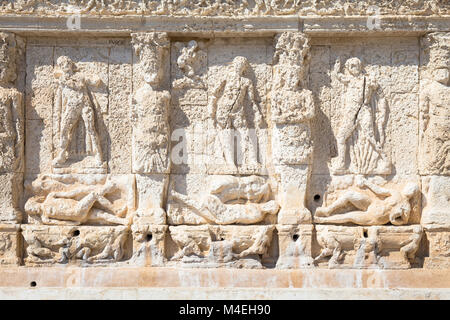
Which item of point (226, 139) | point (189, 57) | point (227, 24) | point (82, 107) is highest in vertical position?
point (227, 24)

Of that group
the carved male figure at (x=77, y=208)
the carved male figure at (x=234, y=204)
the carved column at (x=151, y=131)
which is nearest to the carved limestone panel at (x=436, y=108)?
the carved male figure at (x=234, y=204)

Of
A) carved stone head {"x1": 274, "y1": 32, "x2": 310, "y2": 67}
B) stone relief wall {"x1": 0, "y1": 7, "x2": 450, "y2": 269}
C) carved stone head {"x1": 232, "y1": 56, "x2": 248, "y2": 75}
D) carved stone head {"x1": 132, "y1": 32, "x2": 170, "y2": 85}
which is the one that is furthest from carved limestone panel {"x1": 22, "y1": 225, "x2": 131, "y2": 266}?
carved stone head {"x1": 274, "y1": 32, "x2": 310, "y2": 67}

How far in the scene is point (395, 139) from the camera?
25.1 feet

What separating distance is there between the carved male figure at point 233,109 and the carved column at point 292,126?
29 centimetres

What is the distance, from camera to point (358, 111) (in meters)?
7.59

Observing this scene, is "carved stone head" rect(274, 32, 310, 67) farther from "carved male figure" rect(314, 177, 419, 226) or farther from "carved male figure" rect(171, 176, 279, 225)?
"carved male figure" rect(314, 177, 419, 226)

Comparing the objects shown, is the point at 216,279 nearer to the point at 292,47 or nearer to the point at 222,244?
the point at 222,244

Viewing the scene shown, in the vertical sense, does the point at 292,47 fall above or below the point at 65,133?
above

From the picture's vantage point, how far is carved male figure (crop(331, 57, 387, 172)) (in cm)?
755

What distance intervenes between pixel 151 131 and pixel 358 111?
7.79 feet

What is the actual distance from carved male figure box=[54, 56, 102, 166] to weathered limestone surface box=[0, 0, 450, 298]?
0.05ft

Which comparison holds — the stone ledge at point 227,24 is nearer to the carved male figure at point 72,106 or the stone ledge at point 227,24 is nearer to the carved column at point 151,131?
the carved column at point 151,131

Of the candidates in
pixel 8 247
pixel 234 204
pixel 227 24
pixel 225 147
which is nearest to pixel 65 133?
pixel 8 247
